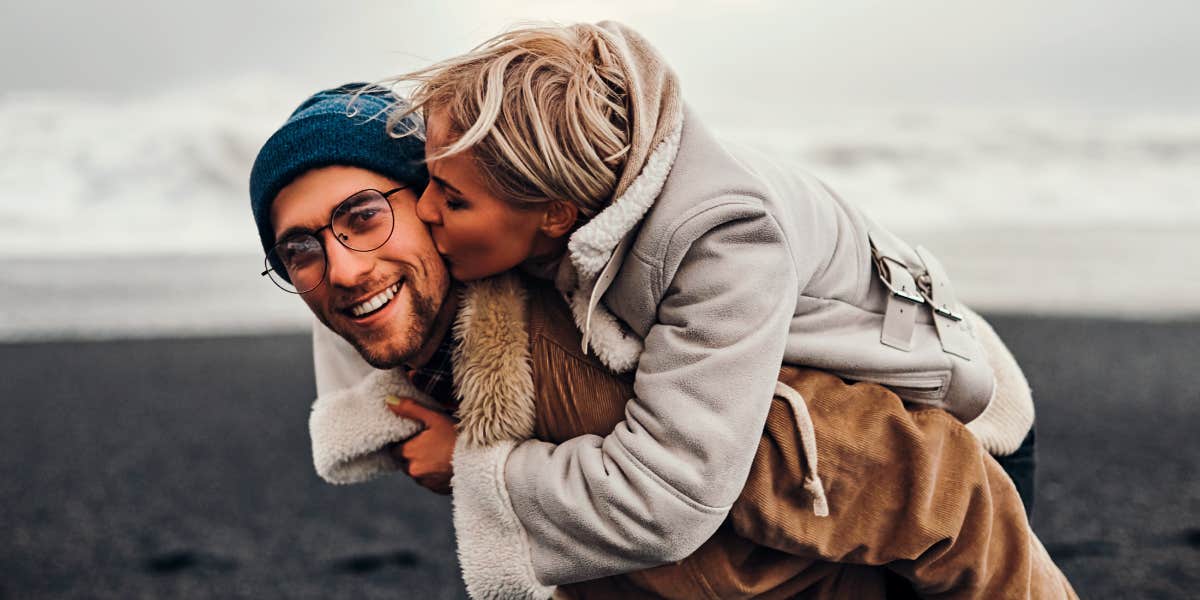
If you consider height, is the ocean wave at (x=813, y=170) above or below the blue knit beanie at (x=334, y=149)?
below

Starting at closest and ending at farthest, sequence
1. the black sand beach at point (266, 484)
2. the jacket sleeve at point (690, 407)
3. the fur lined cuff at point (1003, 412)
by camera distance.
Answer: the jacket sleeve at point (690, 407), the fur lined cuff at point (1003, 412), the black sand beach at point (266, 484)

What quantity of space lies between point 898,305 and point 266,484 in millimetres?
3883

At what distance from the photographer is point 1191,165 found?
1491 cm

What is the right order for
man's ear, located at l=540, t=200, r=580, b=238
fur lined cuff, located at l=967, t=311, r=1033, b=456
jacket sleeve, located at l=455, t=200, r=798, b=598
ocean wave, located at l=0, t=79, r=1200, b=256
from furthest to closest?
ocean wave, located at l=0, t=79, r=1200, b=256
fur lined cuff, located at l=967, t=311, r=1033, b=456
man's ear, located at l=540, t=200, r=580, b=238
jacket sleeve, located at l=455, t=200, r=798, b=598

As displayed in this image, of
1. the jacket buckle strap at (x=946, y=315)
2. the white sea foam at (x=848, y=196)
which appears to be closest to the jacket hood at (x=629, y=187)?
the jacket buckle strap at (x=946, y=315)

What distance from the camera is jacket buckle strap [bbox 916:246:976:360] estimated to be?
186cm

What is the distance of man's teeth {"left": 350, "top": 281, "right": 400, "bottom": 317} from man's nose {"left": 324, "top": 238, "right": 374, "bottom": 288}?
0.04 m

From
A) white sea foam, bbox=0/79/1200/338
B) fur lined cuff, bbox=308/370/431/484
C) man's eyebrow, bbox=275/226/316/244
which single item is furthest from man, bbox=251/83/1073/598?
white sea foam, bbox=0/79/1200/338

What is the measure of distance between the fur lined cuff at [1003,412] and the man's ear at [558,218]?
978 mm

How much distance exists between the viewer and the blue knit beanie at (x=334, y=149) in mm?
1784

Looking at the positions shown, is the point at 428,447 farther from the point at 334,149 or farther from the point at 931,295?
the point at 931,295

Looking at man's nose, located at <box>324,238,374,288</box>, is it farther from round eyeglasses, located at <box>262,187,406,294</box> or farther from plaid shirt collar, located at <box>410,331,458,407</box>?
plaid shirt collar, located at <box>410,331,458,407</box>

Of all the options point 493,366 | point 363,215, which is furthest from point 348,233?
point 493,366

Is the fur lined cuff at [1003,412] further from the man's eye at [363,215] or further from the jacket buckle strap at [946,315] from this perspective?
the man's eye at [363,215]
